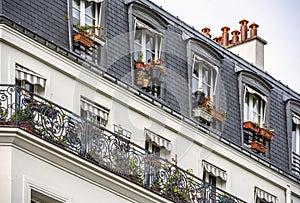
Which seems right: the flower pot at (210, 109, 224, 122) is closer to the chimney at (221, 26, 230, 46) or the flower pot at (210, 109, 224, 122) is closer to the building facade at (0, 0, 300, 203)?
the building facade at (0, 0, 300, 203)

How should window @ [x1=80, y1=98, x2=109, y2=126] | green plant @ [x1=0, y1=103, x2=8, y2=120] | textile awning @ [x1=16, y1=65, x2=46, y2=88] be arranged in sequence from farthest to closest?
window @ [x1=80, y1=98, x2=109, y2=126] → textile awning @ [x1=16, y1=65, x2=46, y2=88] → green plant @ [x1=0, y1=103, x2=8, y2=120]

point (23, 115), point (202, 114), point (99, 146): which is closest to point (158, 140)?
point (202, 114)

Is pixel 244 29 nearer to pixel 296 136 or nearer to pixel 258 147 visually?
pixel 296 136

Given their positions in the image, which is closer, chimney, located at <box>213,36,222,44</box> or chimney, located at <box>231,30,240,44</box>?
chimney, located at <box>231,30,240,44</box>

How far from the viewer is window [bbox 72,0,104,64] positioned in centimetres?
3359

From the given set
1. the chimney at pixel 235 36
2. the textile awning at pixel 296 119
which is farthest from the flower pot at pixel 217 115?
the chimney at pixel 235 36

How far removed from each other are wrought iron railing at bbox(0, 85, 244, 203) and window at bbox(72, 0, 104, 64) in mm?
2154

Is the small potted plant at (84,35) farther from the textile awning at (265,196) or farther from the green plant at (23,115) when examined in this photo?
the textile awning at (265,196)

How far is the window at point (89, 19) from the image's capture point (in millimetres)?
33594

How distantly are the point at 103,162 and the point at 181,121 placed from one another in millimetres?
4763

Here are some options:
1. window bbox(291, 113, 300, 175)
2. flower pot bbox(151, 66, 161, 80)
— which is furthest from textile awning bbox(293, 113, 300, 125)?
flower pot bbox(151, 66, 161, 80)

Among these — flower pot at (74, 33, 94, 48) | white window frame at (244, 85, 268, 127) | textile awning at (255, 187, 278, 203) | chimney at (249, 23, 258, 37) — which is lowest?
textile awning at (255, 187, 278, 203)

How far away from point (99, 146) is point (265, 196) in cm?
782

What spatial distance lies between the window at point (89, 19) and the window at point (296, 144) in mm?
7795
